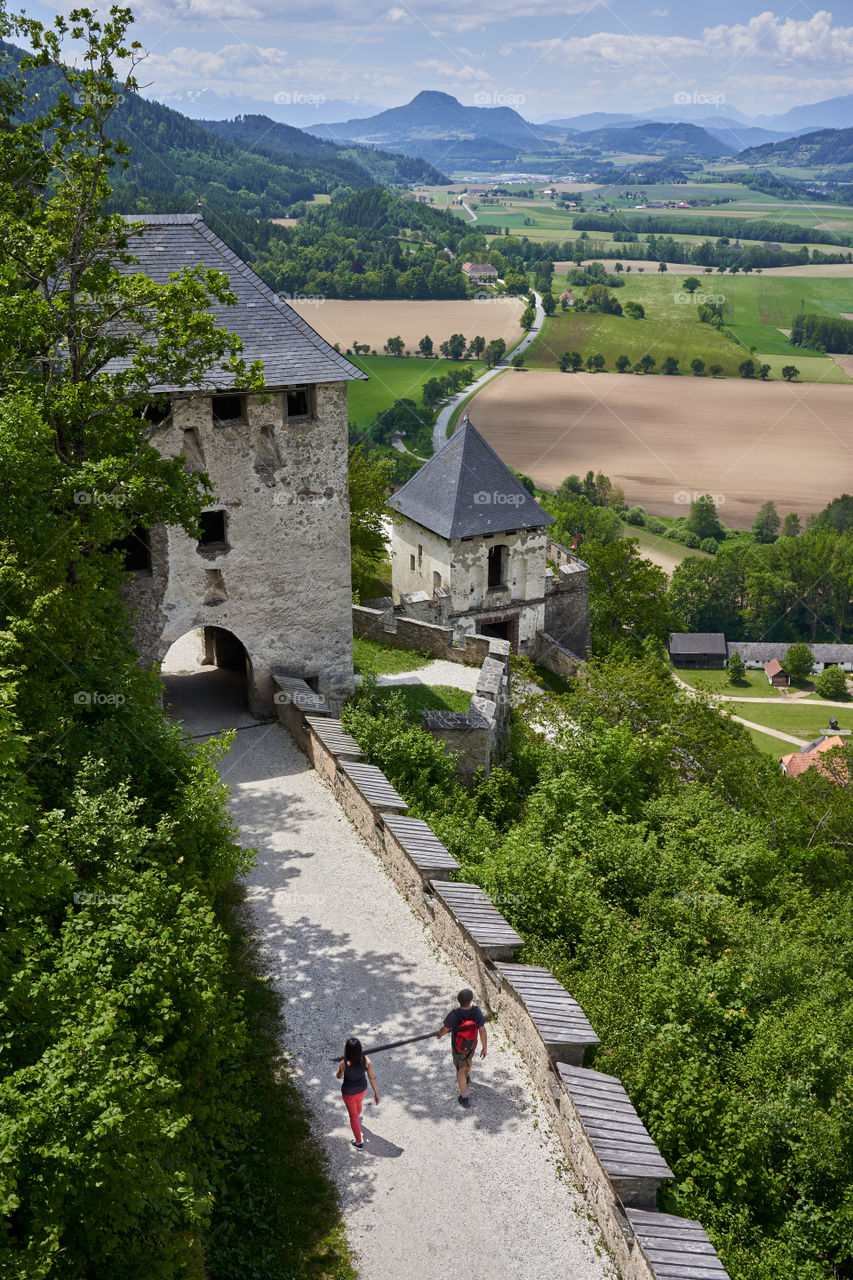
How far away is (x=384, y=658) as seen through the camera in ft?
98.2

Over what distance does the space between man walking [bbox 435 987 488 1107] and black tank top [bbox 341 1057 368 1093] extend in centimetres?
109

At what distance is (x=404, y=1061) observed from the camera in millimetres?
12945

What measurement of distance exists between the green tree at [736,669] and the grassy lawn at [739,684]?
387mm

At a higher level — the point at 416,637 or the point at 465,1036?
the point at 416,637

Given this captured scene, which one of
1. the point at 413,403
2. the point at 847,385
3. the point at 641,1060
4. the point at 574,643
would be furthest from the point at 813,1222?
the point at 847,385

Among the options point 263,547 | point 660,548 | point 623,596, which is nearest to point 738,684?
point 660,548

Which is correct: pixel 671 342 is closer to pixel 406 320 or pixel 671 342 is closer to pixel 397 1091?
pixel 406 320

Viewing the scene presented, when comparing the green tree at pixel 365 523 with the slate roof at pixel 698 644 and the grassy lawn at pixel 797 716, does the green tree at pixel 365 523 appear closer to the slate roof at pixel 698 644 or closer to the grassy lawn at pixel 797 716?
the grassy lawn at pixel 797 716

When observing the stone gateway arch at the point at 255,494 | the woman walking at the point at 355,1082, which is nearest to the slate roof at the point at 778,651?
the stone gateway arch at the point at 255,494

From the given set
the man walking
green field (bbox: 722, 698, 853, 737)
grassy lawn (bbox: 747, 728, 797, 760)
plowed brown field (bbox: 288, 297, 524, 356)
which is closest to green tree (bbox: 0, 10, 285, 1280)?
the man walking

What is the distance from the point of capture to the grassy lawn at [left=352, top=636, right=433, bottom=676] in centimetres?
2877

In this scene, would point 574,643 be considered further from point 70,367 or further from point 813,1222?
point 813,1222

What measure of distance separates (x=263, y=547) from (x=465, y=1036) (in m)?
12.9

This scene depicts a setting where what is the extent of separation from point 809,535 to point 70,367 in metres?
110
